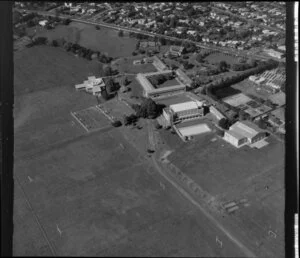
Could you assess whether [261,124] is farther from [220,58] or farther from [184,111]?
[220,58]

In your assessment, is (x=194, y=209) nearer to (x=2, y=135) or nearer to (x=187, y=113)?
(x=187, y=113)

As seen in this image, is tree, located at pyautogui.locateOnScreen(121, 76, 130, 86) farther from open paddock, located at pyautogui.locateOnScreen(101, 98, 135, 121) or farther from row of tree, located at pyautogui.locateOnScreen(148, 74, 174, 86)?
open paddock, located at pyautogui.locateOnScreen(101, 98, 135, 121)

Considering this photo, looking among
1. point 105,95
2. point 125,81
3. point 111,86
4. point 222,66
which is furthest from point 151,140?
point 222,66

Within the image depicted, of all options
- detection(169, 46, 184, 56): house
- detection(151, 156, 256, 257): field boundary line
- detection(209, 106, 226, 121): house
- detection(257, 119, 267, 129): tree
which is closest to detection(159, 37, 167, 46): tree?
detection(169, 46, 184, 56): house

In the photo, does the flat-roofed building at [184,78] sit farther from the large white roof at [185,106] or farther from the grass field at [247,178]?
the grass field at [247,178]

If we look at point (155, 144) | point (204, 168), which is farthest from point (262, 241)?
point (155, 144)
